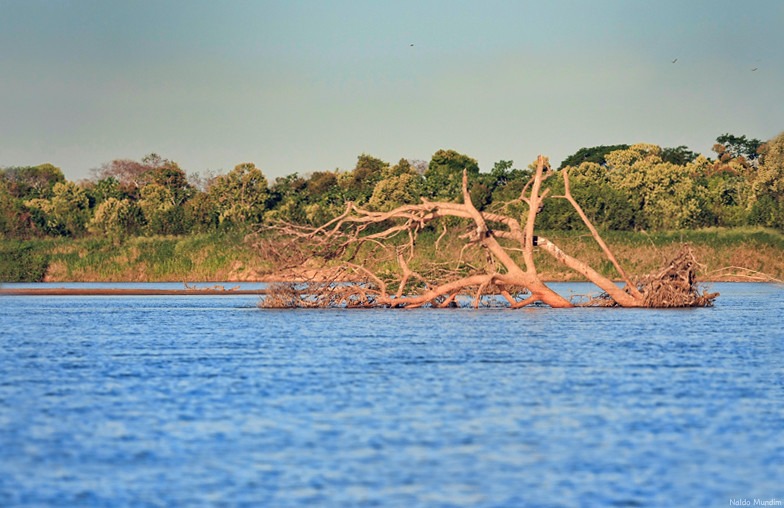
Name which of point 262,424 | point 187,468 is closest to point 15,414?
point 262,424

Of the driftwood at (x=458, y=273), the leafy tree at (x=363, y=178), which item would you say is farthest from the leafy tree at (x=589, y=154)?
the driftwood at (x=458, y=273)

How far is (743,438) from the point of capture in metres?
17.5

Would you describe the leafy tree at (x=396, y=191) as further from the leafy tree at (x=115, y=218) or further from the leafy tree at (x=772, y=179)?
the leafy tree at (x=772, y=179)

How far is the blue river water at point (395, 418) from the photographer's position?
14.4 meters

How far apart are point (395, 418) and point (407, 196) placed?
8108cm

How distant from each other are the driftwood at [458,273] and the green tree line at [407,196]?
3409 centimetres

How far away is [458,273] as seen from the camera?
46.4 meters

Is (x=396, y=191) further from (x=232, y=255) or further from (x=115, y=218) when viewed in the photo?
(x=232, y=255)

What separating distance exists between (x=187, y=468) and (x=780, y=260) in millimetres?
62227

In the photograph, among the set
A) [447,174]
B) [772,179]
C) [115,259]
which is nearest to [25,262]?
[115,259]

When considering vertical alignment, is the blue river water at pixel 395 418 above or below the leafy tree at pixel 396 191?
below

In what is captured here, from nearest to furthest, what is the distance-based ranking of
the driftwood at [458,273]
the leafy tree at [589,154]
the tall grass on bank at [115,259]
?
the driftwood at [458,273], the tall grass on bank at [115,259], the leafy tree at [589,154]

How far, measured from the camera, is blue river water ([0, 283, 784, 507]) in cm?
1441

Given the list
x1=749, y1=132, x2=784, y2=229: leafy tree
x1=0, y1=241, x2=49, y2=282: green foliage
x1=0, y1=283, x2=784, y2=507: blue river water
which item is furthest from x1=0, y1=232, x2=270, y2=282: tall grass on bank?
x1=0, y1=283, x2=784, y2=507: blue river water
